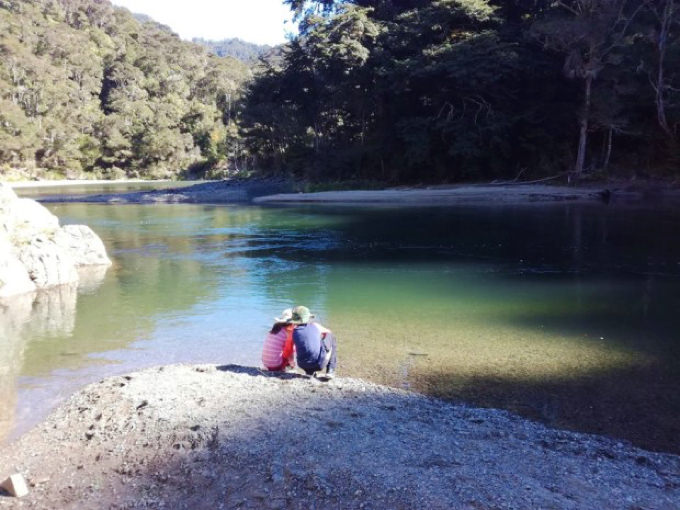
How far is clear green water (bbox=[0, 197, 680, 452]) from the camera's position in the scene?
26.9 ft

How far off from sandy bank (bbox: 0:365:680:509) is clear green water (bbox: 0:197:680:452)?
1.07m

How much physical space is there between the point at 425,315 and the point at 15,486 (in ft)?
28.5

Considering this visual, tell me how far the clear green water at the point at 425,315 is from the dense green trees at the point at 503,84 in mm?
12706

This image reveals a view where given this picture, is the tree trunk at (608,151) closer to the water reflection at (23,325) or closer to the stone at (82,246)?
the stone at (82,246)

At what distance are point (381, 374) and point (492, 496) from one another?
429 centimetres

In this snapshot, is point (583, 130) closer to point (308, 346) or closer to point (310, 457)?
point (308, 346)

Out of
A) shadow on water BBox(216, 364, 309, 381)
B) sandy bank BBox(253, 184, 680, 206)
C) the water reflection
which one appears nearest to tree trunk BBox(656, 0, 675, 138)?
sandy bank BBox(253, 184, 680, 206)

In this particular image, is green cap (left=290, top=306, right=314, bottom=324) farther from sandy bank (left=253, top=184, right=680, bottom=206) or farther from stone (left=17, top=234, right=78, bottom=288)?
sandy bank (left=253, top=184, right=680, bottom=206)

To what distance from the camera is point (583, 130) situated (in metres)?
35.8

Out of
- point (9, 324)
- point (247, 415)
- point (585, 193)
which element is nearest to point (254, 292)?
point (9, 324)

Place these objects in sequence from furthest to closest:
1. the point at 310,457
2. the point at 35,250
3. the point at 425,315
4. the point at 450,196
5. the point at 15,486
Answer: the point at 450,196 < the point at 35,250 < the point at 425,315 < the point at 310,457 < the point at 15,486

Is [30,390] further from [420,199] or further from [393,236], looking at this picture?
[420,199]

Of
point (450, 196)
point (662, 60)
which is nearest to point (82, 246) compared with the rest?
point (450, 196)

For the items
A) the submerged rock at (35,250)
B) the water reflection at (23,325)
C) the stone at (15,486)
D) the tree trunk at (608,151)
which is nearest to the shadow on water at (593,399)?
the stone at (15,486)
